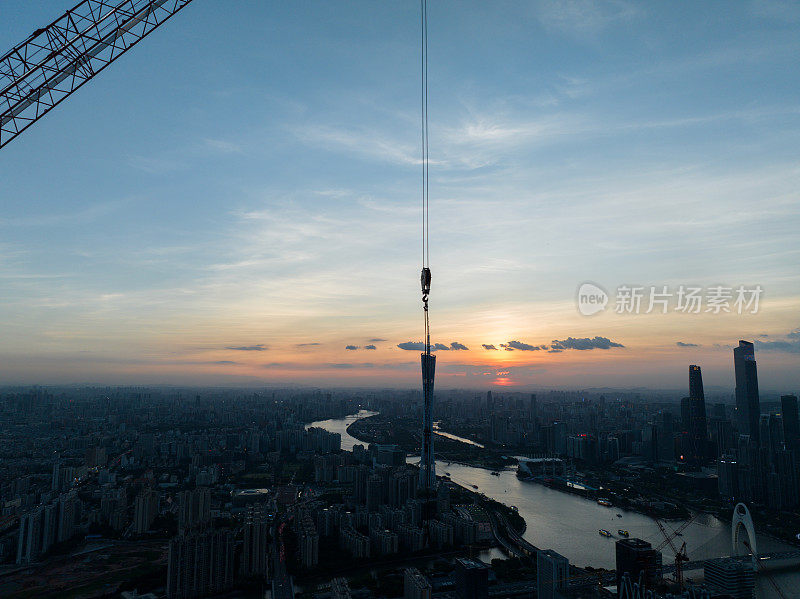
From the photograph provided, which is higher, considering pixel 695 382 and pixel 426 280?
pixel 426 280

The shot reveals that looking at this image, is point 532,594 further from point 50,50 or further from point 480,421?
point 480,421

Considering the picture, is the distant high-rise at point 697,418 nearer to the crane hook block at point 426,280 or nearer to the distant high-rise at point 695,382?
the distant high-rise at point 695,382

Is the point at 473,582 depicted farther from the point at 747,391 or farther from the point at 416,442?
the point at 747,391

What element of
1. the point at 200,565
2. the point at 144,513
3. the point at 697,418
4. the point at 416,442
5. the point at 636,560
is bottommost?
the point at 416,442

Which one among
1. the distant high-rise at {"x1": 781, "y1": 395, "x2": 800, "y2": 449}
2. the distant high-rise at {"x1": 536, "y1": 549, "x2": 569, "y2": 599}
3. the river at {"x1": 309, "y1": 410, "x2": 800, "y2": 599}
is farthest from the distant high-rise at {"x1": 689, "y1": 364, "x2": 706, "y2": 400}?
the distant high-rise at {"x1": 536, "y1": 549, "x2": 569, "y2": 599}

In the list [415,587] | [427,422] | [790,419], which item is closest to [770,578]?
[415,587]

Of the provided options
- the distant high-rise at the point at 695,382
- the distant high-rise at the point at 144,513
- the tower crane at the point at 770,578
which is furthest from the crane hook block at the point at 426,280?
the distant high-rise at the point at 695,382

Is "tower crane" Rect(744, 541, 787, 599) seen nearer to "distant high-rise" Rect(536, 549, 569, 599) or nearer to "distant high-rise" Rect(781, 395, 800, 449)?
"distant high-rise" Rect(536, 549, 569, 599)
